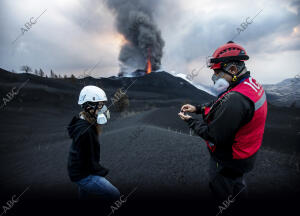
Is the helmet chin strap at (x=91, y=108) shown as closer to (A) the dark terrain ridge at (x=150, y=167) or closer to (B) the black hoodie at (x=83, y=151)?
(B) the black hoodie at (x=83, y=151)

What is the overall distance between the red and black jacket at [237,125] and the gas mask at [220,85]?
0.32ft

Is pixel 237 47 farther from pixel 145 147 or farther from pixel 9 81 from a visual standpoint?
pixel 9 81

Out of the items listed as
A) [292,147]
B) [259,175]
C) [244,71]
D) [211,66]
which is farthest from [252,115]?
[292,147]

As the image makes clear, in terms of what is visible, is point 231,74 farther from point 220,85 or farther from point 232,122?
point 232,122

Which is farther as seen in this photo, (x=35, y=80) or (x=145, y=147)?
(x=35, y=80)

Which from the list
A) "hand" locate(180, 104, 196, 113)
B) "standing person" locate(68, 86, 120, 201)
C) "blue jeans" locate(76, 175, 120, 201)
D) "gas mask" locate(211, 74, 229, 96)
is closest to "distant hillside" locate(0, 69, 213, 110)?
"standing person" locate(68, 86, 120, 201)

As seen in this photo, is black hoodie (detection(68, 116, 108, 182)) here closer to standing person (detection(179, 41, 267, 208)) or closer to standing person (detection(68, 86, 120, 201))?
standing person (detection(68, 86, 120, 201))

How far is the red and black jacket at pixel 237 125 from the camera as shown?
5.74 feet

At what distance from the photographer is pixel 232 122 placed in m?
1.73

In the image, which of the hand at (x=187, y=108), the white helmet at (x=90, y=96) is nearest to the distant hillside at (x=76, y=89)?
the white helmet at (x=90, y=96)

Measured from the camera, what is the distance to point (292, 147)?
27.9ft

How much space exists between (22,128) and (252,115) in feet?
49.3

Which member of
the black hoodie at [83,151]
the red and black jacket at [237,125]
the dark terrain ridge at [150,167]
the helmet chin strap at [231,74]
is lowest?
the dark terrain ridge at [150,167]

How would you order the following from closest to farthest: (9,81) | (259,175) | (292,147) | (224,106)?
1. (224,106)
2. (259,175)
3. (292,147)
4. (9,81)
